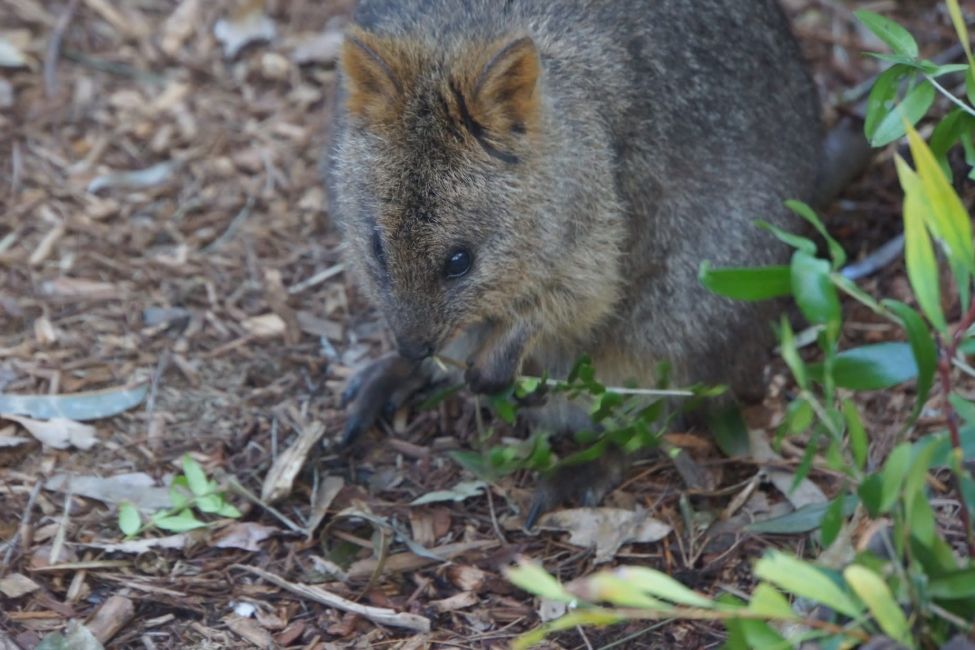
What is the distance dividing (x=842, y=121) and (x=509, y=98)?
256cm

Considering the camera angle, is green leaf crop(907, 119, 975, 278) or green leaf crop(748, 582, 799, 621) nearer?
green leaf crop(748, 582, 799, 621)

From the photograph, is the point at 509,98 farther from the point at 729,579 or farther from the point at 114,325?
the point at 114,325

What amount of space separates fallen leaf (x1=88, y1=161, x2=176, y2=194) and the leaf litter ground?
0.02 meters

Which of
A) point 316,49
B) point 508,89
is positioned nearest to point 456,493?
point 508,89

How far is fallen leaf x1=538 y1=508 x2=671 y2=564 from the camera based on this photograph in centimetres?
445

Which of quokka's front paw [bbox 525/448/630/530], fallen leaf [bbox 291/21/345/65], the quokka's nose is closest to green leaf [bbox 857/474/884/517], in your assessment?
the quokka's nose

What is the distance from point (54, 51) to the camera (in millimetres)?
6566

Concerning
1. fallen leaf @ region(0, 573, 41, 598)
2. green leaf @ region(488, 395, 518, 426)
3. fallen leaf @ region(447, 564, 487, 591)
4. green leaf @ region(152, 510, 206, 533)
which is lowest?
fallen leaf @ region(447, 564, 487, 591)

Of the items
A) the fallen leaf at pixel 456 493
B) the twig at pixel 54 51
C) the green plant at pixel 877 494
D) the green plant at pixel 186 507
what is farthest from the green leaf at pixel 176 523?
the twig at pixel 54 51

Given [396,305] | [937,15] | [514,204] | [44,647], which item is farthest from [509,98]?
[937,15]

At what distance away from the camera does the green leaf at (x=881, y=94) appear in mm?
3713

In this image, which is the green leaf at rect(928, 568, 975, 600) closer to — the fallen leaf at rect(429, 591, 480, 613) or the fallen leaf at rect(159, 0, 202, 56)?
the fallen leaf at rect(429, 591, 480, 613)

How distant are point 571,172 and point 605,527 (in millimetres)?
1293

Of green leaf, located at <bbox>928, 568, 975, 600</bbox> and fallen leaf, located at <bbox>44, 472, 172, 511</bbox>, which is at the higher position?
green leaf, located at <bbox>928, 568, 975, 600</bbox>
